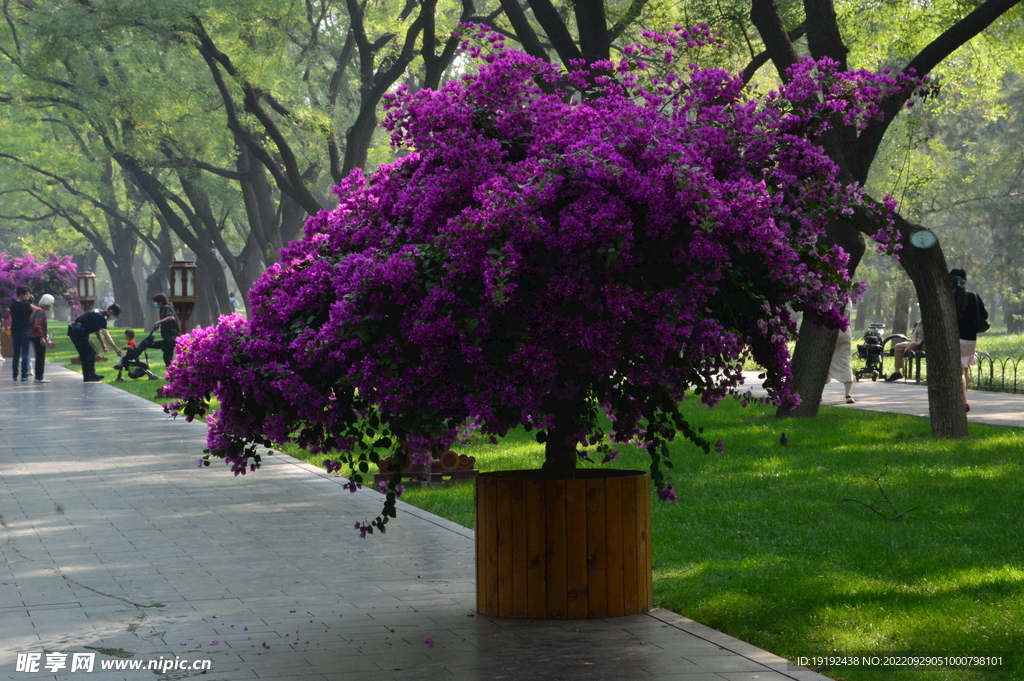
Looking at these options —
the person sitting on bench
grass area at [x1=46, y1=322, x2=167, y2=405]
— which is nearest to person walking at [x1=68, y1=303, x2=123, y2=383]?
grass area at [x1=46, y1=322, x2=167, y2=405]

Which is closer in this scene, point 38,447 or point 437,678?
point 437,678

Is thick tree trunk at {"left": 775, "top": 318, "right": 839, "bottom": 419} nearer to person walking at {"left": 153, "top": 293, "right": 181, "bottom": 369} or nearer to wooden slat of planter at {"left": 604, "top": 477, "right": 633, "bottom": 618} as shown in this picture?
wooden slat of planter at {"left": 604, "top": 477, "right": 633, "bottom": 618}

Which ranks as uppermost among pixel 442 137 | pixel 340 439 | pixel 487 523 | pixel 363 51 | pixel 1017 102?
pixel 1017 102

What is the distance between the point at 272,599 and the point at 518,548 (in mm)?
1507

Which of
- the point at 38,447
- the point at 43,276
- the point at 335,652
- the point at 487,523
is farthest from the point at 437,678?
the point at 43,276

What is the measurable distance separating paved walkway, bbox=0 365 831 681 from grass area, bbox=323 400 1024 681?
0.51 m

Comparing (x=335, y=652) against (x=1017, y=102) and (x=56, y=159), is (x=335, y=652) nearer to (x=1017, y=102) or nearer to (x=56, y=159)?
(x=56, y=159)

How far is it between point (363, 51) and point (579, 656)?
21615mm

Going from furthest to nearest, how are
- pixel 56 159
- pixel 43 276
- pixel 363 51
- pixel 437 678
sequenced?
pixel 56 159
pixel 43 276
pixel 363 51
pixel 437 678

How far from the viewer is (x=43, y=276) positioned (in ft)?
138

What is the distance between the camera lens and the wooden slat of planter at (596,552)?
651 centimetres

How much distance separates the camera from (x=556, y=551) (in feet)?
21.4

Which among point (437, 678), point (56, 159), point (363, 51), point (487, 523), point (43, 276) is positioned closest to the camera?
point (437, 678)

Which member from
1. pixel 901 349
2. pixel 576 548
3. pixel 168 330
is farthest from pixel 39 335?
pixel 576 548
